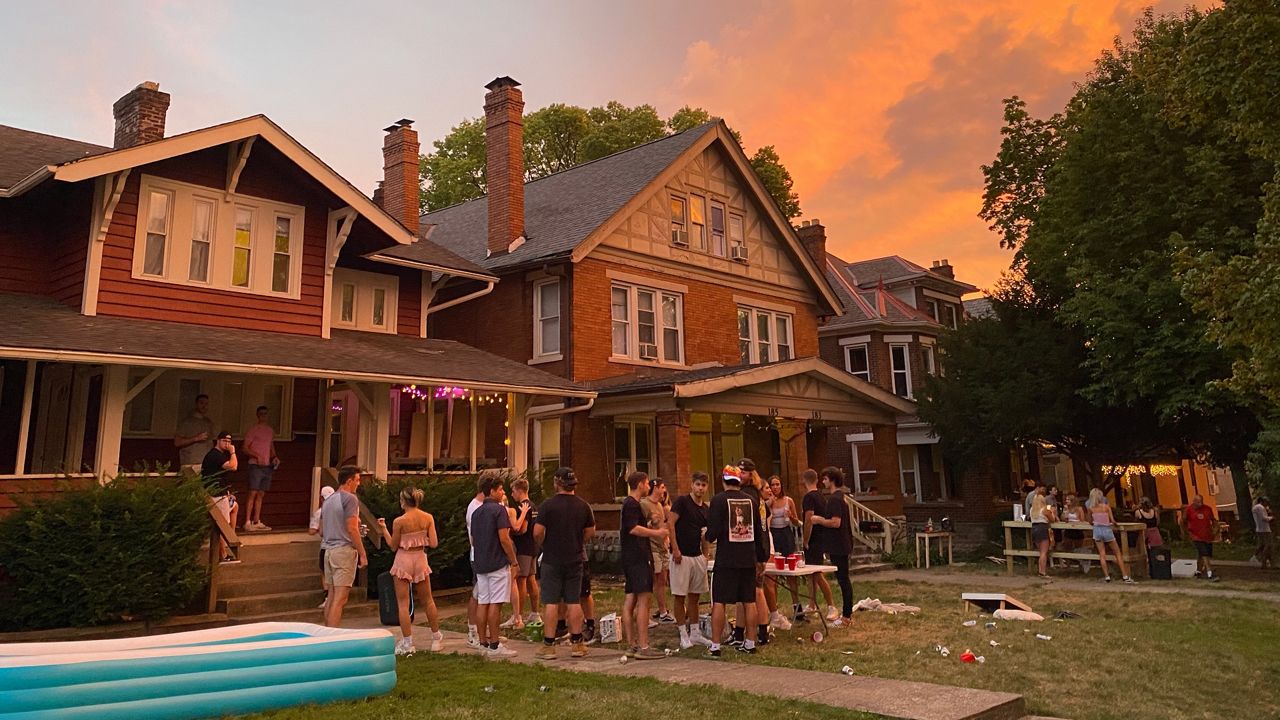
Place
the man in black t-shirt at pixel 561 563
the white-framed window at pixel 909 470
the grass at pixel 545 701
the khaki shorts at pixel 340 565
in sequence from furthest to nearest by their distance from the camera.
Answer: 1. the white-framed window at pixel 909 470
2. the khaki shorts at pixel 340 565
3. the man in black t-shirt at pixel 561 563
4. the grass at pixel 545 701

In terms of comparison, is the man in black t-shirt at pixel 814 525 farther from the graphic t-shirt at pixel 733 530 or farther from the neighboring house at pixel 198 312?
the neighboring house at pixel 198 312

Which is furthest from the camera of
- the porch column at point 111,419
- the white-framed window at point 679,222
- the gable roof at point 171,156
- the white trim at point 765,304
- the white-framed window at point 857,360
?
the white-framed window at point 857,360

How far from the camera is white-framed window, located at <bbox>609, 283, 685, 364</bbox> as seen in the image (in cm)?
2120

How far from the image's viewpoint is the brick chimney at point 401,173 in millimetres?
23656

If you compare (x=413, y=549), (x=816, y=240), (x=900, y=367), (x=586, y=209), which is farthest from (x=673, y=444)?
(x=900, y=367)

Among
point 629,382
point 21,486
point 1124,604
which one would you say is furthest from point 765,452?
point 21,486

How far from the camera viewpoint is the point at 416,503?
9.45 meters

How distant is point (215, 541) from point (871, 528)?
1495 cm

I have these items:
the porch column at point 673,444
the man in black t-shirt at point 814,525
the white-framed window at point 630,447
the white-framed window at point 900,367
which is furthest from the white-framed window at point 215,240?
the white-framed window at point 900,367

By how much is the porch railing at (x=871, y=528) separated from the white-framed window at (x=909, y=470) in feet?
41.4

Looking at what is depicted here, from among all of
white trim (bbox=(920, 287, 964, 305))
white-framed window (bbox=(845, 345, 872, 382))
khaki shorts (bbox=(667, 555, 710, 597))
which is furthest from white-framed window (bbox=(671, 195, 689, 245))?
white trim (bbox=(920, 287, 964, 305))

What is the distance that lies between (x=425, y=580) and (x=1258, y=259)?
1323 centimetres

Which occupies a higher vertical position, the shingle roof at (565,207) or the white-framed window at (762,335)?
the shingle roof at (565,207)

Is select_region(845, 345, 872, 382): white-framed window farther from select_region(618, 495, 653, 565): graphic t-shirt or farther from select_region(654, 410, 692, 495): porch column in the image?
select_region(618, 495, 653, 565): graphic t-shirt
